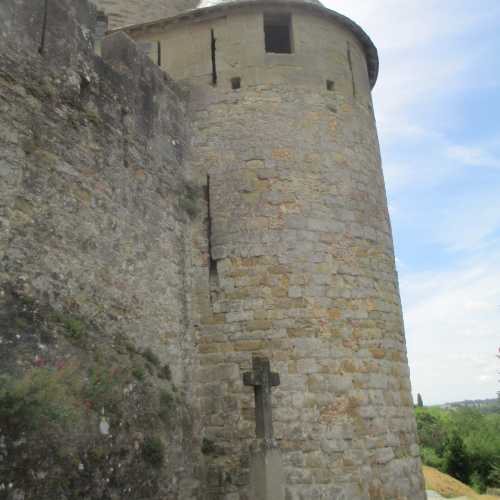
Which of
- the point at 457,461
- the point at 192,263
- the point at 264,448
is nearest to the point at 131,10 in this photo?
the point at 192,263

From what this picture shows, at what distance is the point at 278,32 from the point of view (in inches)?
371

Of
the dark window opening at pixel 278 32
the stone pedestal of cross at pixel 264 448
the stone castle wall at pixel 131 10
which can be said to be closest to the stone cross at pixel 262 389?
the stone pedestal of cross at pixel 264 448

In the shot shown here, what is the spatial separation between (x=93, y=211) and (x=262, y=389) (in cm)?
256

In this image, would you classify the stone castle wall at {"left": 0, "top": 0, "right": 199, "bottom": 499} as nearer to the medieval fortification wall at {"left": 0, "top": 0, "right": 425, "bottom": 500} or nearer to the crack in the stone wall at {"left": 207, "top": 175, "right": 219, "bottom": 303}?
the medieval fortification wall at {"left": 0, "top": 0, "right": 425, "bottom": 500}

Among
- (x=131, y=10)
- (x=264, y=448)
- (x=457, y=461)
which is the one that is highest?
(x=131, y=10)

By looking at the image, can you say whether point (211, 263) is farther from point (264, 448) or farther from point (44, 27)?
point (44, 27)

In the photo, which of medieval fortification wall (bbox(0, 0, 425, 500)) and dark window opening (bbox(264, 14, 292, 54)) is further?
dark window opening (bbox(264, 14, 292, 54))

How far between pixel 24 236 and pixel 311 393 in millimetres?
3646

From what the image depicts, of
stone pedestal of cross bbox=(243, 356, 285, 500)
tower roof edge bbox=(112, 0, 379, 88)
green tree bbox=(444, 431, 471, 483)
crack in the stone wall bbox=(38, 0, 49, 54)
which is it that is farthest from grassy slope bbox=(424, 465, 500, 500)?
crack in the stone wall bbox=(38, 0, 49, 54)

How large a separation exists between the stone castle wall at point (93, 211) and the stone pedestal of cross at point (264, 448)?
899 millimetres

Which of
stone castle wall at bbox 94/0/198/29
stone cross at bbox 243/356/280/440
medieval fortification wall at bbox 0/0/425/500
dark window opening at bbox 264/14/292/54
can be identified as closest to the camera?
medieval fortification wall at bbox 0/0/425/500

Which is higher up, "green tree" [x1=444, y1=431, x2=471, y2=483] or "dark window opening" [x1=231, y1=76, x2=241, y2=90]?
"dark window opening" [x1=231, y1=76, x2=241, y2=90]

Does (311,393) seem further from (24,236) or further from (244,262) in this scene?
(24,236)

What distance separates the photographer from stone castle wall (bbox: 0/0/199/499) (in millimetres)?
5281
